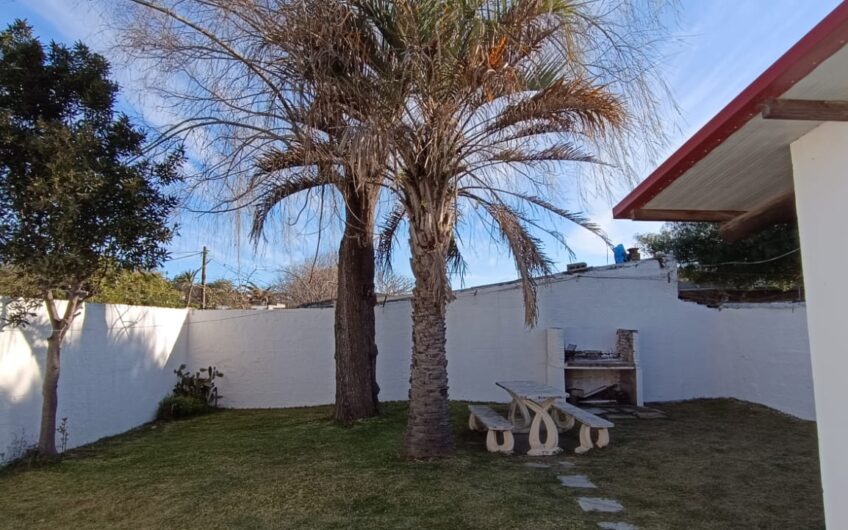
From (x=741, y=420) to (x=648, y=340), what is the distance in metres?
2.66

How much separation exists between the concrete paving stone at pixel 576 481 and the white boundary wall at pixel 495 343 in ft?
15.4

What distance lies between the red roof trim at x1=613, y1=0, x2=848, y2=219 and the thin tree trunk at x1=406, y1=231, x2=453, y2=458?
3112mm

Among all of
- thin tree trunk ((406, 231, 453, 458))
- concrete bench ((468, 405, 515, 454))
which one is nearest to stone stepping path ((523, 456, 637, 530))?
concrete bench ((468, 405, 515, 454))

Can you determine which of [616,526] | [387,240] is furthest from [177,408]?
[616,526]

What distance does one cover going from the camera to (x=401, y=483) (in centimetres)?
575

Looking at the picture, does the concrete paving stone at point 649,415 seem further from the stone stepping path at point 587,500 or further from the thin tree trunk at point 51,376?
the thin tree trunk at point 51,376

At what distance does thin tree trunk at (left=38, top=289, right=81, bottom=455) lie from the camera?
7027mm

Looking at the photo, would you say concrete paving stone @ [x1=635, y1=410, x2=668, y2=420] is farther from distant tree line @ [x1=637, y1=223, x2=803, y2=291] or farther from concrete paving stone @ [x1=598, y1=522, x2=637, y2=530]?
distant tree line @ [x1=637, y1=223, x2=803, y2=291]

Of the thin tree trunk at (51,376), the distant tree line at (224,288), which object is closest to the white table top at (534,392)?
the distant tree line at (224,288)

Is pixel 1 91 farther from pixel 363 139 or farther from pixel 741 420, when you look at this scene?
pixel 741 420

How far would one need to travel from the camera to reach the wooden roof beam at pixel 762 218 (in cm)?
481

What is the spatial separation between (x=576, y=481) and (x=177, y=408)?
799 centimetres

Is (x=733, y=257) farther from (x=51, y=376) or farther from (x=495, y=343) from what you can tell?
(x=51, y=376)

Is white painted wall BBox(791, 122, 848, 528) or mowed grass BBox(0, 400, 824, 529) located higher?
white painted wall BBox(791, 122, 848, 528)
